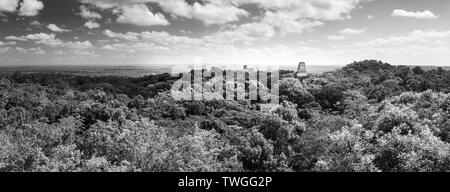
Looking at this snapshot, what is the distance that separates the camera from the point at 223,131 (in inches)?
1799

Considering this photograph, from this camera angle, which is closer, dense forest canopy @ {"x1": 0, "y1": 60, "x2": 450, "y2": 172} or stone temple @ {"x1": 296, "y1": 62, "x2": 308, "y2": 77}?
dense forest canopy @ {"x1": 0, "y1": 60, "x2": 450, "y2": 172}

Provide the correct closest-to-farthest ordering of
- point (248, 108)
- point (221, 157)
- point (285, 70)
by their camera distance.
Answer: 1. point (221, 157)
2. point (248, 108)
3. point (285, 70)

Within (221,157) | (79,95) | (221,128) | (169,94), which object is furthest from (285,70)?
(221,157)

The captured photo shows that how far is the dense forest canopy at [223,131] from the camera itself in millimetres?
23016

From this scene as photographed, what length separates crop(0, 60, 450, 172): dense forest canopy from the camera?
23.0 meters

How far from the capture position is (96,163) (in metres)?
19.7

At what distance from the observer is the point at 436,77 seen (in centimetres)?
7912

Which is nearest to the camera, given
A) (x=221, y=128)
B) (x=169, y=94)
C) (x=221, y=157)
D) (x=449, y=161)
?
(x=449, y=161)

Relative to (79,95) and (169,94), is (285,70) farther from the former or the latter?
(79,95)

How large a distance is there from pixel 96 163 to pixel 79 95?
5044 cm

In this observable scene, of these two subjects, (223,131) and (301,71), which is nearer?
(223,131)

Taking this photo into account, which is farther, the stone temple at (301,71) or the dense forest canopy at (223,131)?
the stone temple at (301,71)
